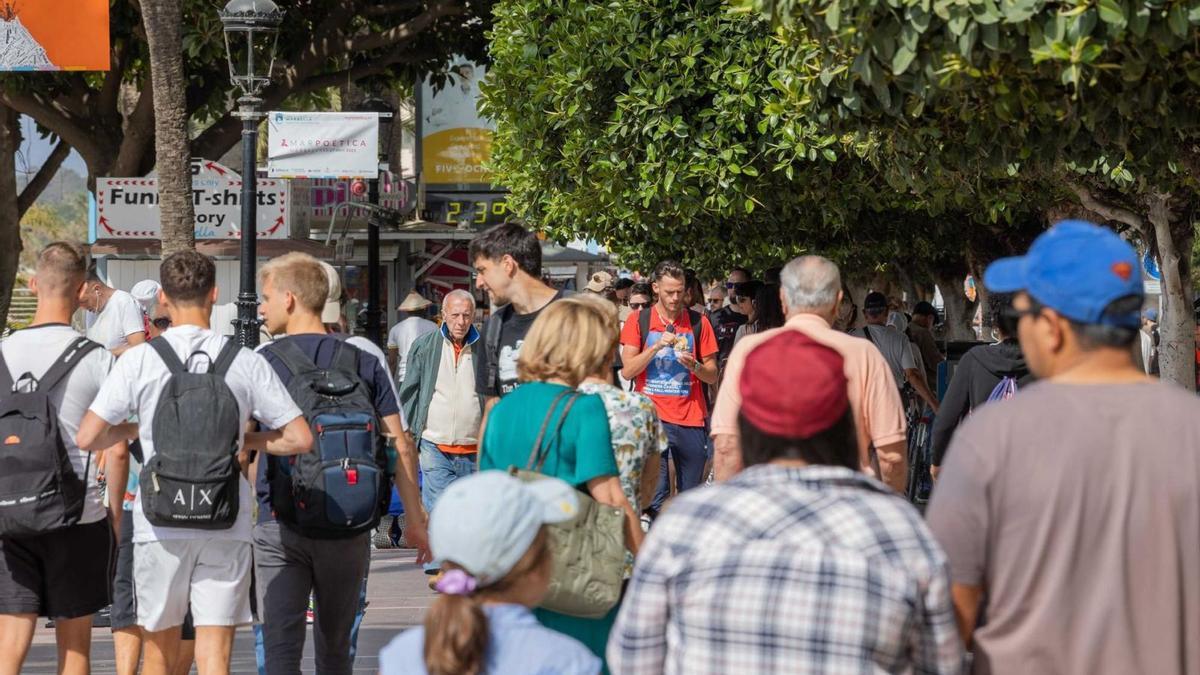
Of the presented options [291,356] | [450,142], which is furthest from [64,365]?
[450,142]

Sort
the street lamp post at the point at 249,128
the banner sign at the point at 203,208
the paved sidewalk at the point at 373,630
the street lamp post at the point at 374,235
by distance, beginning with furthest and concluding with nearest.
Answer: the street lamp post at the point at 374,235 → the banner sign at the point at 203,208 → the street lamp post at the point at 249,128 → the paved sidewalk at the point at 373,630

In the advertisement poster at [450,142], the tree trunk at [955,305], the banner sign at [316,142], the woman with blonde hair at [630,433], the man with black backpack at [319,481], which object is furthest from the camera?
the advertisement poster at [450,142]

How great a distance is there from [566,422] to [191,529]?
58.3 inches

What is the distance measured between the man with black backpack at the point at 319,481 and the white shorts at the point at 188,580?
183 mm

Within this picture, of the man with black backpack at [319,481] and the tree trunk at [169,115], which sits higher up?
the tree trunk at [169,115]

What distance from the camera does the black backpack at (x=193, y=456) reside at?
523 centimetres

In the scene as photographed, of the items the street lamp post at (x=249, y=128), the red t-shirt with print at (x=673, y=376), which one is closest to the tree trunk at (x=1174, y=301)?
the red t-shirt with print at (x=673, y=376)

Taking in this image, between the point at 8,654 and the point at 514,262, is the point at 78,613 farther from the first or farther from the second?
the point at 514,262

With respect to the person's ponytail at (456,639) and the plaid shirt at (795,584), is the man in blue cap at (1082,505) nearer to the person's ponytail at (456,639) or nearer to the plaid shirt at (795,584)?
the plaid shirt at (795,584)

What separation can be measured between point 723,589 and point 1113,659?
2.66 feet

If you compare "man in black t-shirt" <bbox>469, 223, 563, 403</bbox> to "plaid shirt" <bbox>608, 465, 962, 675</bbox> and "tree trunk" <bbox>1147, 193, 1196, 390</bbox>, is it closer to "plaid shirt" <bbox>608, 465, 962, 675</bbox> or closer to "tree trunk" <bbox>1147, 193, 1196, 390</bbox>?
"plaid shirt" <bbox>608, 465, 962, 675</bbox>

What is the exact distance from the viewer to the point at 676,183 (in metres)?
12.3

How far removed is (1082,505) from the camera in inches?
122

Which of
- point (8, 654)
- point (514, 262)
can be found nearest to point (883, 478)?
point (514, 262)
